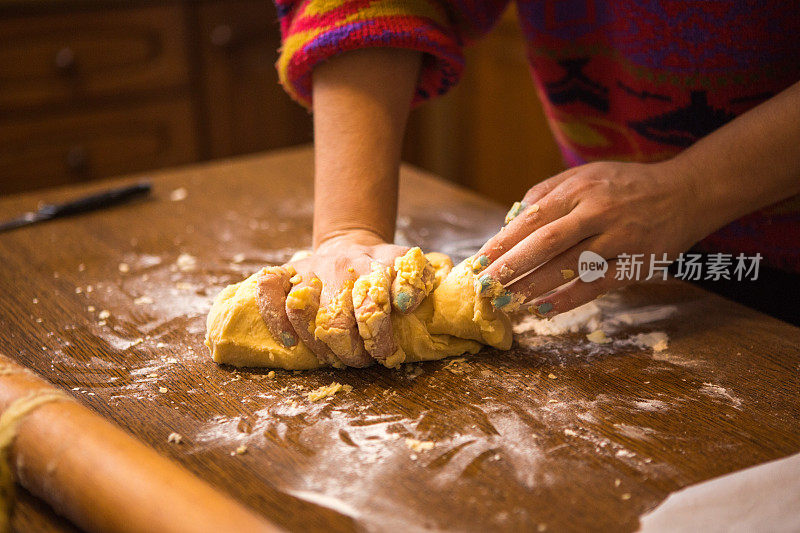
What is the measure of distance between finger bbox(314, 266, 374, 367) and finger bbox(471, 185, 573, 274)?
0.17 m

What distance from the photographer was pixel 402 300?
86 centimetres

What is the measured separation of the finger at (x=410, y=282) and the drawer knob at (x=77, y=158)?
74.7 inches

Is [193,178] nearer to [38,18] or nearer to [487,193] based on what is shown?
[38,18]

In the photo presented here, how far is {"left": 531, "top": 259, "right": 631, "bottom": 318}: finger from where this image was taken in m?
0.89

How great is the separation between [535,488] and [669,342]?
1.18 feet

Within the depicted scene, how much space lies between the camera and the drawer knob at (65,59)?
2307 mm

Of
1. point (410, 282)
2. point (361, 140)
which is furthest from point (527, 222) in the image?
point (361, 140)

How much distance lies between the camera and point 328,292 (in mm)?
871

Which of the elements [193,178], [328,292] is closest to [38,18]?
[193,178]

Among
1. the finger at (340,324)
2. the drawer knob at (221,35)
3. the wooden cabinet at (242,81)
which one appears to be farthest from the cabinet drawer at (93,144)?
the finger at (340,324)

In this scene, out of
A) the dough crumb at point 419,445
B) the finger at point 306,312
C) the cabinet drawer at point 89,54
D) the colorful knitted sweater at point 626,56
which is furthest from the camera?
the cabinet drawer at point 89,54

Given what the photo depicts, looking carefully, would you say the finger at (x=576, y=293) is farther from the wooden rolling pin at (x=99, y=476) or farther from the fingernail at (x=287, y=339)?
the wooden rolling pin at (x=99, y=476)

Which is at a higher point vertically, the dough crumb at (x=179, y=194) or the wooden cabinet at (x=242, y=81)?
the wooden cabinet at (x=242, y=81)

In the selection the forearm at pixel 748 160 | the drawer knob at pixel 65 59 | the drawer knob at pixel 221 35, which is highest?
the drawer knob at pixel 221 35
